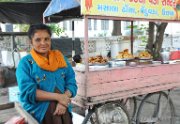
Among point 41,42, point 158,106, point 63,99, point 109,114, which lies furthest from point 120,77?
point 41,42

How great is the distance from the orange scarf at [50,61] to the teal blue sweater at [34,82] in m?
0.03

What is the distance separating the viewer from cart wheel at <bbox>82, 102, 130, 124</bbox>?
11.3 ft

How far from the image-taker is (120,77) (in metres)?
3.32

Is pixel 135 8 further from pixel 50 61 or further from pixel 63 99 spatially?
pixel 63 99

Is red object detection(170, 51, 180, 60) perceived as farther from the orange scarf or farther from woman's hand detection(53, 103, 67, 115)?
woman's hand detection(53, 103, 67, 115)

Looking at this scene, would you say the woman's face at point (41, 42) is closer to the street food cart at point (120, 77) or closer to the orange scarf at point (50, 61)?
the orange scarf at point (50, 61)

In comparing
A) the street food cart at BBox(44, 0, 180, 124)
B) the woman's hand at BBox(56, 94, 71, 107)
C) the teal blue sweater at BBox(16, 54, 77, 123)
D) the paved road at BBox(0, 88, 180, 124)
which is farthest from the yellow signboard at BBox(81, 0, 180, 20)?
the paved road at BBox(0, 88, 180, 124)

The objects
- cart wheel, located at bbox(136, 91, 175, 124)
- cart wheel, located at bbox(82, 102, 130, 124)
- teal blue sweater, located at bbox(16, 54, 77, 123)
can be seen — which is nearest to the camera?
teal blue sweater, located at bbox(16, 54, 77, 123)

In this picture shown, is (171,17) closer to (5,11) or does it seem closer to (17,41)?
(5,11)

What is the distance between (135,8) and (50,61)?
156 centimetres

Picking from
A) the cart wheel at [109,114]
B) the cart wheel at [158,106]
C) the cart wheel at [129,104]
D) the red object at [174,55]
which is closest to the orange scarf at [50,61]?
the cart wheel at [109,114]

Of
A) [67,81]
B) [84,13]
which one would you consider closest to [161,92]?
[84,13]

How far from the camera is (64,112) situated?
222cm

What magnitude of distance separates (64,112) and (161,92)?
2.24m
